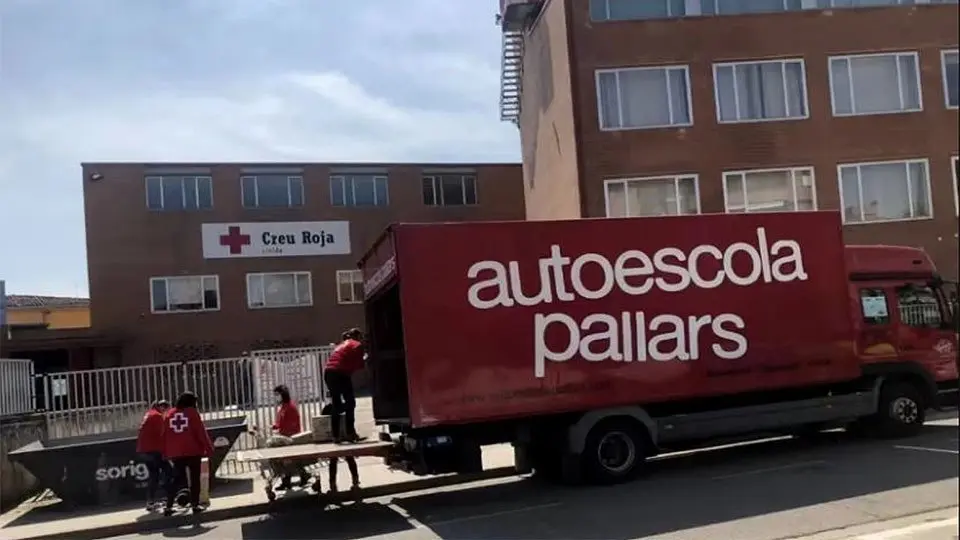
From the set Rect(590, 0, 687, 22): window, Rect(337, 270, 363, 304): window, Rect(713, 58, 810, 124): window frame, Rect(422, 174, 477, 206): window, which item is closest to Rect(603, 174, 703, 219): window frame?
Rect(713, 58, 810, 124): window frame

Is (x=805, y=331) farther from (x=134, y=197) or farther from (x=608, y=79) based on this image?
(x=134, y=197)

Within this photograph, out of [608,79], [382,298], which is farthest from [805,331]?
[608,79]

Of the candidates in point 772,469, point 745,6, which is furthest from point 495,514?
point 745,6

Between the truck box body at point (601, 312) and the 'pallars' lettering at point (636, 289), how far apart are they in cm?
2

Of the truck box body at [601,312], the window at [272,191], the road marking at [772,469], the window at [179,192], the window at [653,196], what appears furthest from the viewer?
the window at [272,191]

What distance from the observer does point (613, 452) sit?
11891mm

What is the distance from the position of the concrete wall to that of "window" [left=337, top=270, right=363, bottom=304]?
24.7 m

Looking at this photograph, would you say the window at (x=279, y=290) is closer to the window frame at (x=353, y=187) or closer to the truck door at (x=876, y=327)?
the window frame at (x=353, y=187)

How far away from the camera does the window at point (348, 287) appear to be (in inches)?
1577

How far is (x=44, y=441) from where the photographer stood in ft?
47.7

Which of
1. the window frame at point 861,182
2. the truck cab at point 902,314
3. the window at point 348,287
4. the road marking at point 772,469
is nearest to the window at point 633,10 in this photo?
the window frame at point 861,182

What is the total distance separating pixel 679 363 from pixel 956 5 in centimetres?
940

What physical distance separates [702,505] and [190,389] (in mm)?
10190

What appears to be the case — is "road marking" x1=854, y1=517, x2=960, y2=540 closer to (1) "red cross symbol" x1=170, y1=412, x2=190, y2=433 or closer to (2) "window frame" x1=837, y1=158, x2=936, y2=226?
(1) "red cross symbol" x1=170, y1=412, x2=190, y2=433
